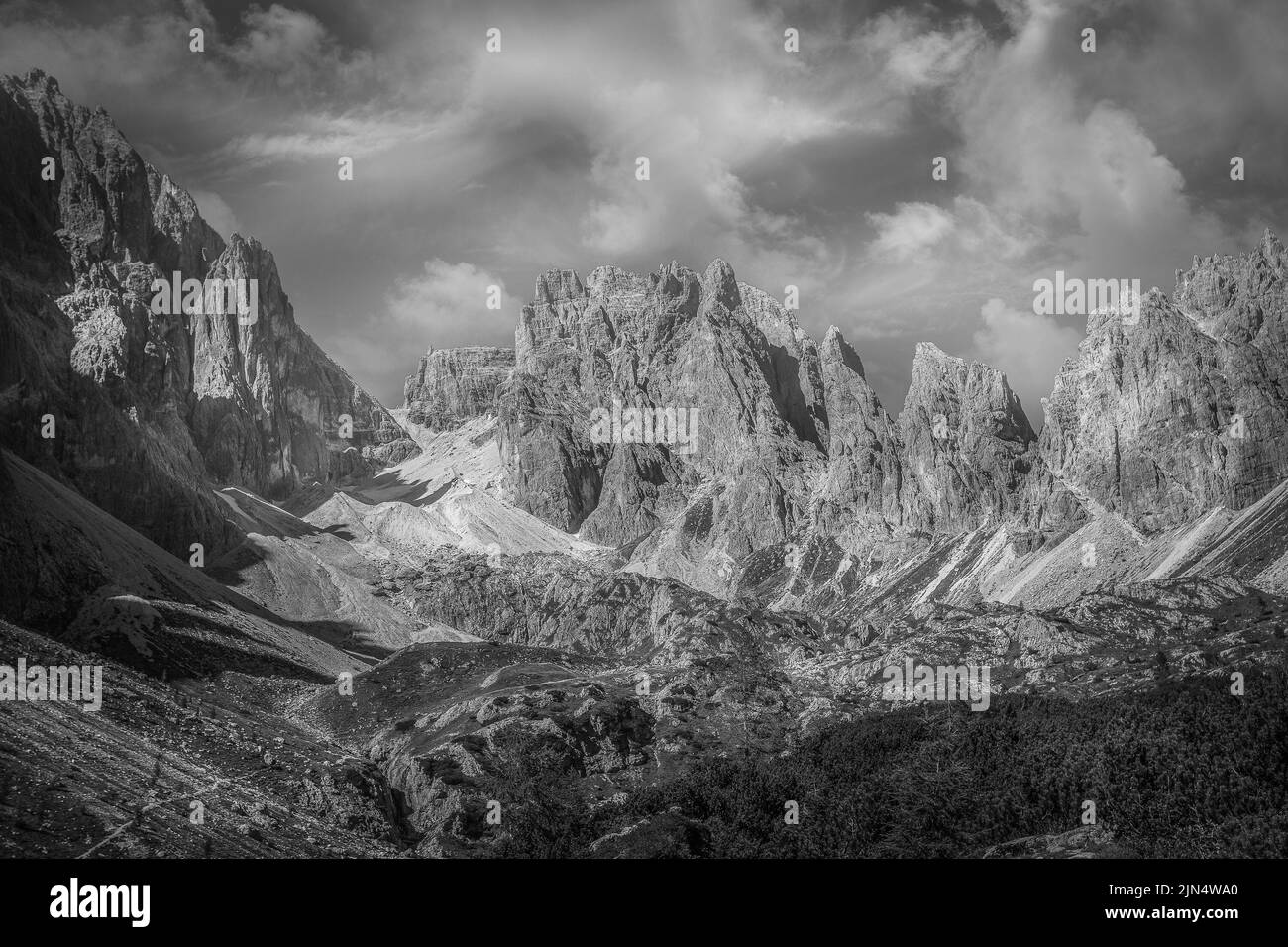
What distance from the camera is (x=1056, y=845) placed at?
16038 centimetres

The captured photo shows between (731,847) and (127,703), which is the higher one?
(127,703)

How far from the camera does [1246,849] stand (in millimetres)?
153375
